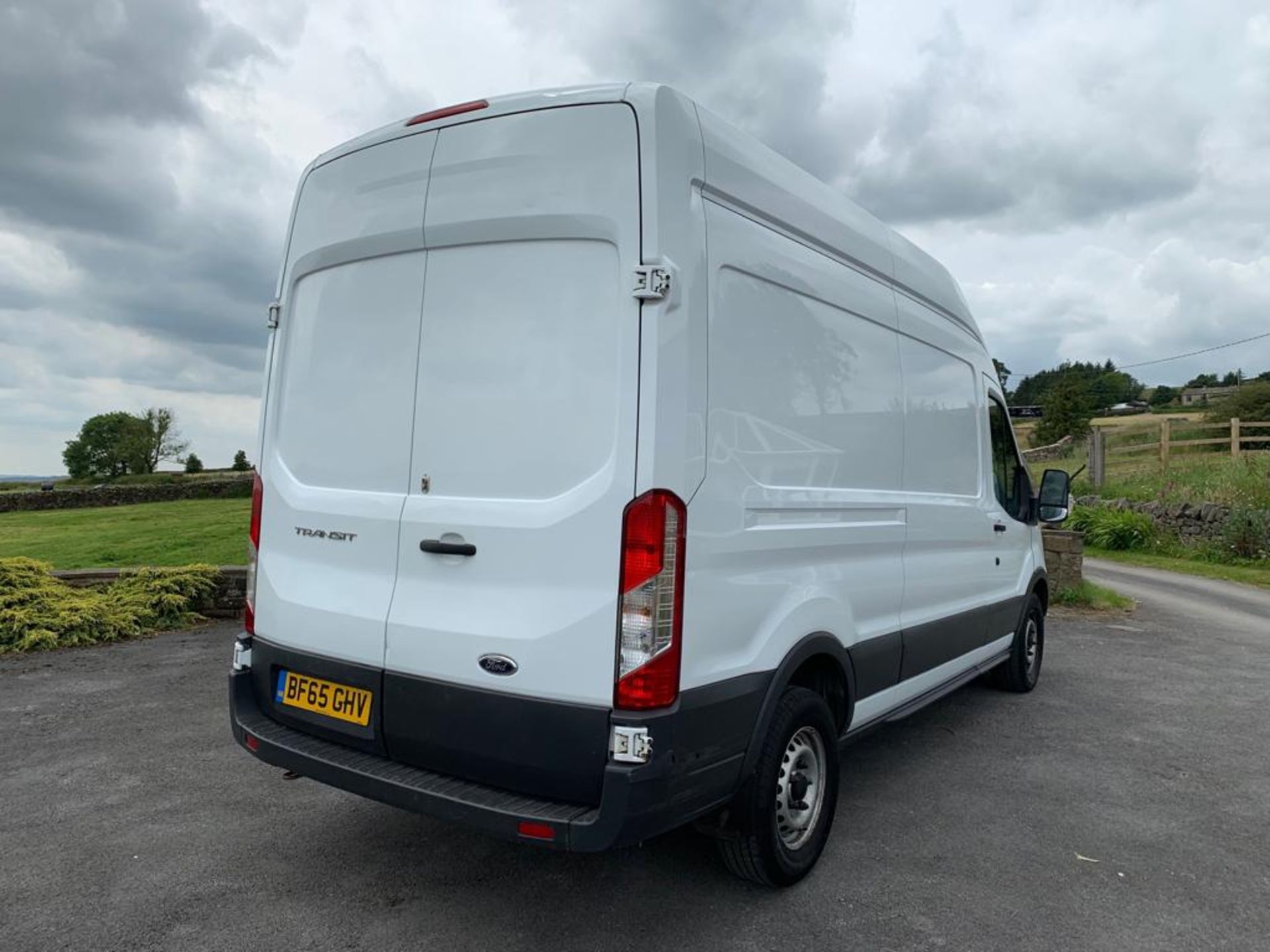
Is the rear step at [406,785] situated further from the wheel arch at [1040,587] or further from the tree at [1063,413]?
the tree at [1063,413]

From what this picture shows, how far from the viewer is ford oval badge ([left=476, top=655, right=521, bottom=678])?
266 centimetres

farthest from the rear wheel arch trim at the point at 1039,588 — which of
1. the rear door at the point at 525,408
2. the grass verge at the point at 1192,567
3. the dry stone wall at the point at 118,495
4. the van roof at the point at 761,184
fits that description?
the dry stone wall at the point at 118,495

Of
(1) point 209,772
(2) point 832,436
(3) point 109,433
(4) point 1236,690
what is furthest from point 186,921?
(3) point 109,433

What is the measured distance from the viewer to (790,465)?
317cm

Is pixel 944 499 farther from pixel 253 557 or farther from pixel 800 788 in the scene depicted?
pixel 253 557

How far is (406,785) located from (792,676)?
4.63 feet

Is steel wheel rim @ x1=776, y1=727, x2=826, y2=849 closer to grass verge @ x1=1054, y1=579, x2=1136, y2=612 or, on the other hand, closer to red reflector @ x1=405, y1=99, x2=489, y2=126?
red reflector @ x1=405, y1=99, x2=489, y2=126

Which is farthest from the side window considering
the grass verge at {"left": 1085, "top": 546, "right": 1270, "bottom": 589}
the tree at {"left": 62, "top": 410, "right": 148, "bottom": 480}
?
the tree at {"left": 62, "top": 410, "right": 148, "bottom": 480}

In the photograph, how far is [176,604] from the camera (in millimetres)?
7891

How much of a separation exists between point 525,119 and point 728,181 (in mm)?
727

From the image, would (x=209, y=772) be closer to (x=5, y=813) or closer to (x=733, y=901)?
→ (x=5, y=813)

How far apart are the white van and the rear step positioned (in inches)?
0.5

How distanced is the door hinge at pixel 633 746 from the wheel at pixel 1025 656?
14.3ft

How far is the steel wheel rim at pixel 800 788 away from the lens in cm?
321
